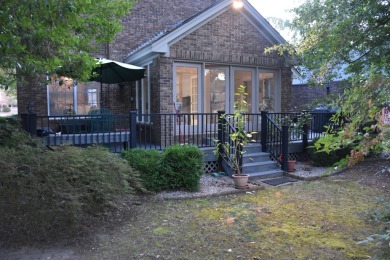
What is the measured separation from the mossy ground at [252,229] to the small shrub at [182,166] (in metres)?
0.52

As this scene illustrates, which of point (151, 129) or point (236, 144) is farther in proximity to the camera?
point (151, 129)

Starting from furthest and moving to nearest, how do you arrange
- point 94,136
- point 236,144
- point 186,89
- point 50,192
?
point 186,89
point 236,144
point 94,136
point 50,192

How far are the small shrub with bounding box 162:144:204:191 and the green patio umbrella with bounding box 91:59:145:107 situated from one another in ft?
9.29

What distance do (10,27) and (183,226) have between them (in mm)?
3575

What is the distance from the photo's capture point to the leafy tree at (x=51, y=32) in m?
3.67

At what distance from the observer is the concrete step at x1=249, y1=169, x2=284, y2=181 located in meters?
7.34

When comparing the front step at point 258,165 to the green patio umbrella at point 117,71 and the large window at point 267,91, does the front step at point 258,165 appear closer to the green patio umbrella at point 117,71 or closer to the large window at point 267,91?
the large window at point 267,91

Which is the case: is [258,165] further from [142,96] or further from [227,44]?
[142,96]

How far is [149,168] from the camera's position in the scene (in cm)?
599

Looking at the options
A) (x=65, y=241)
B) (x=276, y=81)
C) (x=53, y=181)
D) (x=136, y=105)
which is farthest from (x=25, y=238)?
(x=276, y=81)

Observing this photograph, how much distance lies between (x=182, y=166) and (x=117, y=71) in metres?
3.77

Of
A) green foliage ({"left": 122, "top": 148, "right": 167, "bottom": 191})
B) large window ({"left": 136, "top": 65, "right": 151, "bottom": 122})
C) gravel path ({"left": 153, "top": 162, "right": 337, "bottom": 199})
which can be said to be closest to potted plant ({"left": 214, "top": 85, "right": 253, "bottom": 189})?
gravel path ({"left": 153, "top": 162, "right": 337, "bottom": 199})

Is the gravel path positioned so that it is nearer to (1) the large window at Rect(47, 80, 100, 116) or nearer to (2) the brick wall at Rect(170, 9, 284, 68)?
(2) the brick wall at Rect(170, 9, 284, 68)

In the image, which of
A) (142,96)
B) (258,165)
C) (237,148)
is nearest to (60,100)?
(142,96)
